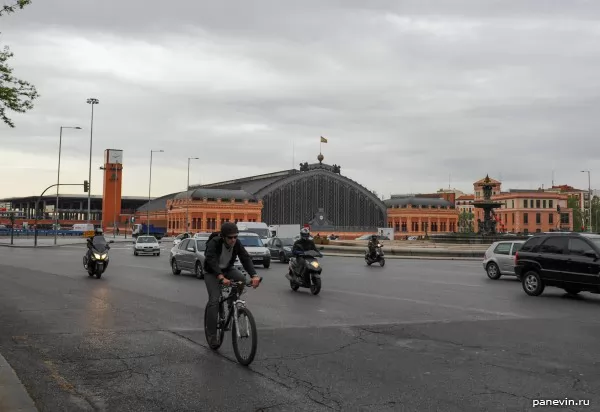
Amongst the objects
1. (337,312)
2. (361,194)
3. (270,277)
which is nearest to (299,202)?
(361,194)

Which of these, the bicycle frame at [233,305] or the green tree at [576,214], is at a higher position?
the green tree at [576,214]

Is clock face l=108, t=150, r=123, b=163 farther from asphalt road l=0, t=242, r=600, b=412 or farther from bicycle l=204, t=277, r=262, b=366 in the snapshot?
bicycle l=204, t=277, r=262, b=366

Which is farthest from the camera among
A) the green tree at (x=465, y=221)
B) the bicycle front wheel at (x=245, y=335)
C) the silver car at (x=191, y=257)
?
the green tree at (x=465, y=221)

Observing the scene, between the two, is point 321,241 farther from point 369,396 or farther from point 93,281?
point 369,396

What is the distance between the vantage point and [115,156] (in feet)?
480

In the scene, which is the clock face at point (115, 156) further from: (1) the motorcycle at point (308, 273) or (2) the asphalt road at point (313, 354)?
(2) the asphalt road at point (313, 354)

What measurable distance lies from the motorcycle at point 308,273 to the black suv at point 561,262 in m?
5.45

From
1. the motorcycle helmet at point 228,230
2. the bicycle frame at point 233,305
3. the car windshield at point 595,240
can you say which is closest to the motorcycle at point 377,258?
the car windshield at point 595,240

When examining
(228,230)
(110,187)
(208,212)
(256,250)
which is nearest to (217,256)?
(228,230)

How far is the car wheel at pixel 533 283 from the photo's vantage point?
14.6 m

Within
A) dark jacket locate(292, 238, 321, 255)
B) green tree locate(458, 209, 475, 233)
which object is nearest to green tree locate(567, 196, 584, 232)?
green tree locate(458, 209, 475, 233)

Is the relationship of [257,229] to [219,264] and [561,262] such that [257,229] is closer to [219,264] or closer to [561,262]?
[561,262]

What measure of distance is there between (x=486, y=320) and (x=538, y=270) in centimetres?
509

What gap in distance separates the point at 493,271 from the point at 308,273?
9.17 metres
